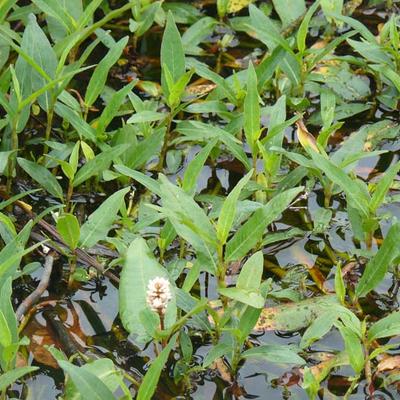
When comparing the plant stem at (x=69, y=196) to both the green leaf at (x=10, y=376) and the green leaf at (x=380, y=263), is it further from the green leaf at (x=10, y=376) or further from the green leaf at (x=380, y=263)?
the green leaf at (x=380, y=263)

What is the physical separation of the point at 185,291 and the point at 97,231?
42 cm

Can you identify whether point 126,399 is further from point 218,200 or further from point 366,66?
point 366,66

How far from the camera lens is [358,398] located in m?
3.00

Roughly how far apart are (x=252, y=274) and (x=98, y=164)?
3.00 ft

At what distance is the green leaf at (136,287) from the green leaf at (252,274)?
0.22 meters

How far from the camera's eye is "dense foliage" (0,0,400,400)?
9.66 ft

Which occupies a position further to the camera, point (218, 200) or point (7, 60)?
point (7, 60)

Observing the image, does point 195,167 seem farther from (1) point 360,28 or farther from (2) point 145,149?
(1) point 360,28

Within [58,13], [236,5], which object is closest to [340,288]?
[58,13]

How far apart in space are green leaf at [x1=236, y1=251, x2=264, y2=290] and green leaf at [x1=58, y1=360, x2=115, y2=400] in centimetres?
57

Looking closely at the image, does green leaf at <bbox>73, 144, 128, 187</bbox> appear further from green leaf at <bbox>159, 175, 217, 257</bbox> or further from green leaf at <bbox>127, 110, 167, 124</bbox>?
green leaf at <bbox>159, 175, 217, 257</bbox>

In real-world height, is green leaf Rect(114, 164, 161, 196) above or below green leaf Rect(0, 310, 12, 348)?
above

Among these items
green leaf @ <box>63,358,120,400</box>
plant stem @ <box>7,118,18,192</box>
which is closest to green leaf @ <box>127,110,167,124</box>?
plant stem @ <box>7,118,18,192</box>

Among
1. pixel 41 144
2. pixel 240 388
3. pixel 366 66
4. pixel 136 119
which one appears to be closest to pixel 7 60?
pixel 41 144
